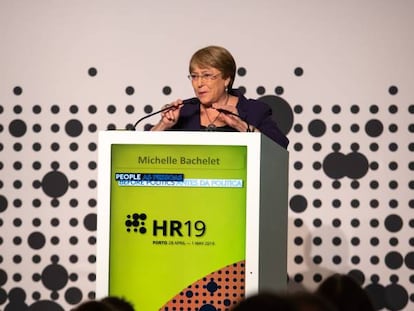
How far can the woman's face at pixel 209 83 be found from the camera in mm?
3238


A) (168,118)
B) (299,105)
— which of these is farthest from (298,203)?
(168,118)

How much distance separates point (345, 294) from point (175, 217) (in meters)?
1.10

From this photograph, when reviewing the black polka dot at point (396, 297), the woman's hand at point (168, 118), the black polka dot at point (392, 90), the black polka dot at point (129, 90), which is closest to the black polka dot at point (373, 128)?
the black polka dot at point (392, 90)

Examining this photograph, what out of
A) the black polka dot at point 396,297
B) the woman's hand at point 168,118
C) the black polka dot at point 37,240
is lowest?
the black polka dot at point 396,297

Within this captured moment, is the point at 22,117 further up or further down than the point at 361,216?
further up

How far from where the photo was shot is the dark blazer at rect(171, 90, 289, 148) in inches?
116

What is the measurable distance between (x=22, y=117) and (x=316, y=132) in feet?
6.14

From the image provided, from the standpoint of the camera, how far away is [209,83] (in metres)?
3.27

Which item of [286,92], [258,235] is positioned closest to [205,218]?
[258,235]

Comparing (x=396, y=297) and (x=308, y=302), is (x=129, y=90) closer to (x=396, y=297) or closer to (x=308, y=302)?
(x=396, y=297)

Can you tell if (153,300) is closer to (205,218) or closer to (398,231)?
(205,218)

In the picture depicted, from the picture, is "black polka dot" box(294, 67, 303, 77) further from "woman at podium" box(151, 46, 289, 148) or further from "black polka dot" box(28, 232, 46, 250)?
"black polka dot" box(28, 232, 46, 250)

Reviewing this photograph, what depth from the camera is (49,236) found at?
4.78 m

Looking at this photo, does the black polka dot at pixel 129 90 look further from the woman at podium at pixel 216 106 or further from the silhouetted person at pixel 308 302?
the silhouetted person at pixel 308 302
